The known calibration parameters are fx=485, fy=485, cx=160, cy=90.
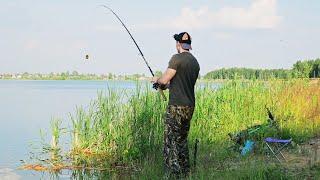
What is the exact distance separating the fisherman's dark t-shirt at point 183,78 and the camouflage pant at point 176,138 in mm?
95

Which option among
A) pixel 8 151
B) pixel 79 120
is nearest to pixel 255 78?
pixel 79 120

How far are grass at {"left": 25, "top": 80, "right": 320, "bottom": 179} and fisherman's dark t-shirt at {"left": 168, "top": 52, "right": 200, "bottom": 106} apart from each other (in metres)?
0.99

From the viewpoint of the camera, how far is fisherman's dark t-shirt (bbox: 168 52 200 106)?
5.61 m

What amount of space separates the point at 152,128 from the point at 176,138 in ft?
7.40

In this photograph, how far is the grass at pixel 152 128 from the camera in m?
7.50

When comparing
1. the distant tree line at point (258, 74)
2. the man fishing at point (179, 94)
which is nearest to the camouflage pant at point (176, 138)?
the man fishing at point (179, 94)

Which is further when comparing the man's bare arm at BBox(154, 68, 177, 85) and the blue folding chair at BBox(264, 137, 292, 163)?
the blue folding chair at BBox(264, 137, 292, 163)

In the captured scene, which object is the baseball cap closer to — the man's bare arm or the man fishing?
the man fishing

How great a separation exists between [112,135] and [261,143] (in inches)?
100

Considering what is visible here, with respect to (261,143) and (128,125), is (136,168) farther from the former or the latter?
(261,143)

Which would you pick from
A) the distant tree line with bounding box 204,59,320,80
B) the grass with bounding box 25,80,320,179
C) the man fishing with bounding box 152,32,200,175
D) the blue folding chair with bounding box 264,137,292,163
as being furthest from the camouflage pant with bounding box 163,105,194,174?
the distant tree line with bounding box 204,59,320,80

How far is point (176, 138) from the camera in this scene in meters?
5.84

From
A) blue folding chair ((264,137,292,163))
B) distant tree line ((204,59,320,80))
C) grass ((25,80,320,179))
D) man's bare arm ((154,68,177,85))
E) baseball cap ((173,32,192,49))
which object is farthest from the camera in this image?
distant tree line ((204,59,320,80))

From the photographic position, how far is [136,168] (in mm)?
7676
